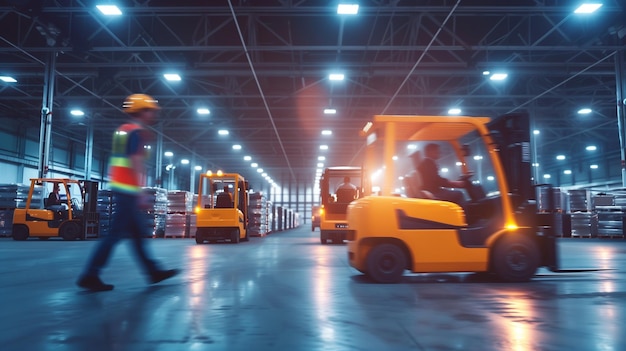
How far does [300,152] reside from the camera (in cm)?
3909

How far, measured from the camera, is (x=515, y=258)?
527 centimetres

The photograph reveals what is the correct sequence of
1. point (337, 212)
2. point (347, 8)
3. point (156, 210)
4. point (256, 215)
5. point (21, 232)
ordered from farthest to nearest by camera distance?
1. point (256, 215)
2. point (156, 210)
3. point (21, 232)
4. point (337, 212)
5. point (347, 8)

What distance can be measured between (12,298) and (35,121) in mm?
28860

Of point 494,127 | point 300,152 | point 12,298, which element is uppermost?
point 300,152

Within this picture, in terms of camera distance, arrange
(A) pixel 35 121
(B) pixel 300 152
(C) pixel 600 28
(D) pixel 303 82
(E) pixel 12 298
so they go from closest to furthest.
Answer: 1. (E) pixel 12 298
2. (C) pixel 600 28
3. (D) pixel 303 82
4. (A) pixel 35 121
5. (B) pixel 300 152

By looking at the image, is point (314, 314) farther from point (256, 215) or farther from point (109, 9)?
point (256, 215)

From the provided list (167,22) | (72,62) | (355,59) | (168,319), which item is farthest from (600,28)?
(72,62)

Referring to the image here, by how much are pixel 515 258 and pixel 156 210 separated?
665 inches

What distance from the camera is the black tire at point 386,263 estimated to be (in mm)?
5199

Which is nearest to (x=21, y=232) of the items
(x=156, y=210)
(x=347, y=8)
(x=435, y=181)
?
(x=156, y=210)

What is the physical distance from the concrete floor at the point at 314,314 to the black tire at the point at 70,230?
1139 cm

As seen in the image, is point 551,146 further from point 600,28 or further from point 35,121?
point 35,121

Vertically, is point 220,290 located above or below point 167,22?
below

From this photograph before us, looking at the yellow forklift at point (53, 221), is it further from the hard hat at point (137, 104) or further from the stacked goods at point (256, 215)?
the hard hat at point (137, 104)
